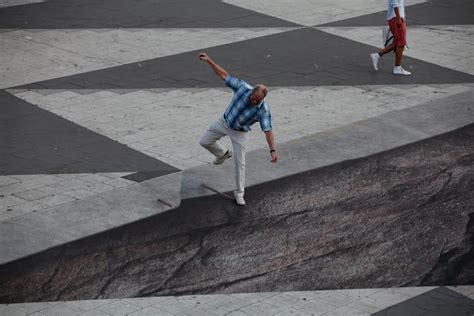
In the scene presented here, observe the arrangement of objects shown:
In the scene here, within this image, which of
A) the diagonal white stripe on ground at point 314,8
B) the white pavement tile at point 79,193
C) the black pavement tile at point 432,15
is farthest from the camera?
the diagonal white stripe on ground at point 314,8

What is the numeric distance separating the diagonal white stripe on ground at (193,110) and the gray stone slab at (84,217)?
109cm

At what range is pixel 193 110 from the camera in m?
16.7

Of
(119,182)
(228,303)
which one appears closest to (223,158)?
(119,182)

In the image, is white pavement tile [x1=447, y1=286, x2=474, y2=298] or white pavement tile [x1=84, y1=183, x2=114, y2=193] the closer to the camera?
white pavement tile [x1=447, y1=286, x2=474, y2=298]

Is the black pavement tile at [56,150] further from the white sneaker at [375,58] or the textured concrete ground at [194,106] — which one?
the white sneaker at [375,58]

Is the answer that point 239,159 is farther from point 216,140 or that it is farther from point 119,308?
point 119,308

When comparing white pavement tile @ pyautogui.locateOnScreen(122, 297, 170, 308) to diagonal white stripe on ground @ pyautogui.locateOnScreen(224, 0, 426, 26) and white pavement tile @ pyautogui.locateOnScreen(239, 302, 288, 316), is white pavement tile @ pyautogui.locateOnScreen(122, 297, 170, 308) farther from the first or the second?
diagonal white stripe on ground @ pyautogui.locateOnScreen(224, 0, 426, 26)

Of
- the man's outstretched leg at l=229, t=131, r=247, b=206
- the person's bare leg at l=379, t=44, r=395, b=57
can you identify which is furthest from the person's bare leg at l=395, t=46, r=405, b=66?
the man's outstretched leg at l=229, t=131, r=247, b=206

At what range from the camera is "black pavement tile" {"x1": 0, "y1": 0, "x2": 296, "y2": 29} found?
2144 cm

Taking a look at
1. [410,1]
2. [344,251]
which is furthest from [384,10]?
[344,251]

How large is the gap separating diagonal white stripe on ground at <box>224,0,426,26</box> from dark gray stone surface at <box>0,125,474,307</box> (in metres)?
7.99

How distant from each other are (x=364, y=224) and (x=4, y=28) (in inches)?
431

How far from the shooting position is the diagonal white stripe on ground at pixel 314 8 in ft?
72.0

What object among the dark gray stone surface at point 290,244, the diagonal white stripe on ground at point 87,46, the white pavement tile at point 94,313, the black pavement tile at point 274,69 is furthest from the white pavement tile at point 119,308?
the diagonal white stripe on ground at point 87,46
